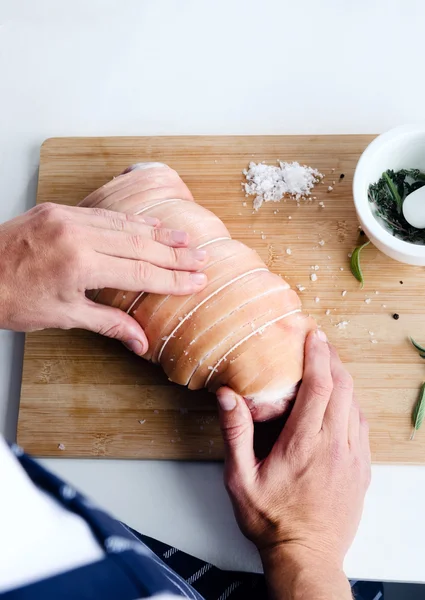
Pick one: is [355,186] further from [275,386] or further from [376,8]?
[376,8]

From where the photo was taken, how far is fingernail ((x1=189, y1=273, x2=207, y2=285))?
1081 millimetres

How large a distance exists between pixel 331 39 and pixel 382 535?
1.26 metres

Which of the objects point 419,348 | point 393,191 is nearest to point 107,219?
point 393,191

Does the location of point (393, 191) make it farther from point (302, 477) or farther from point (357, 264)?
point (302, 477)

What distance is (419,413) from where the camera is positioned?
1.23 metres

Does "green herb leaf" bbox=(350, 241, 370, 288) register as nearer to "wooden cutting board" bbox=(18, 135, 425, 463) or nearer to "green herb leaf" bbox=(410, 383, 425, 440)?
→ "wooden cutting board" bbox=(18, 135, 425, 463)

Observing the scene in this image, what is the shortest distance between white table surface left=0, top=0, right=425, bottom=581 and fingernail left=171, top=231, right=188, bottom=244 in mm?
490

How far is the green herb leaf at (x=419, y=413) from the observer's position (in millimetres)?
1235

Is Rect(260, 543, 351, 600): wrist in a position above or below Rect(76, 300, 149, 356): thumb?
below

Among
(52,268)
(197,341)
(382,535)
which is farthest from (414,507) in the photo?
(52,268)

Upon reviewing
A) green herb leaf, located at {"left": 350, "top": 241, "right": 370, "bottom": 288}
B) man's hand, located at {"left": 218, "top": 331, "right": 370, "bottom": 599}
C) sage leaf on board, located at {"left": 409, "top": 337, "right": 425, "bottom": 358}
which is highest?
green herb leaf, located at {"left": 350, "top": 241, "right": 370, "bottom": 288}

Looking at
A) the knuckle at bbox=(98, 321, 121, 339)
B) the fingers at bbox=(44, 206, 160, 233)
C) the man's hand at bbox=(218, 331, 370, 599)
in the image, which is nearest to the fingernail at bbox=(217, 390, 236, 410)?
the man's hand at bbox=(218, 331, 370, 599)

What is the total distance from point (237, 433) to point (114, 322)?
328mm

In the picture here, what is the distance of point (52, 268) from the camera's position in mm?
1072
